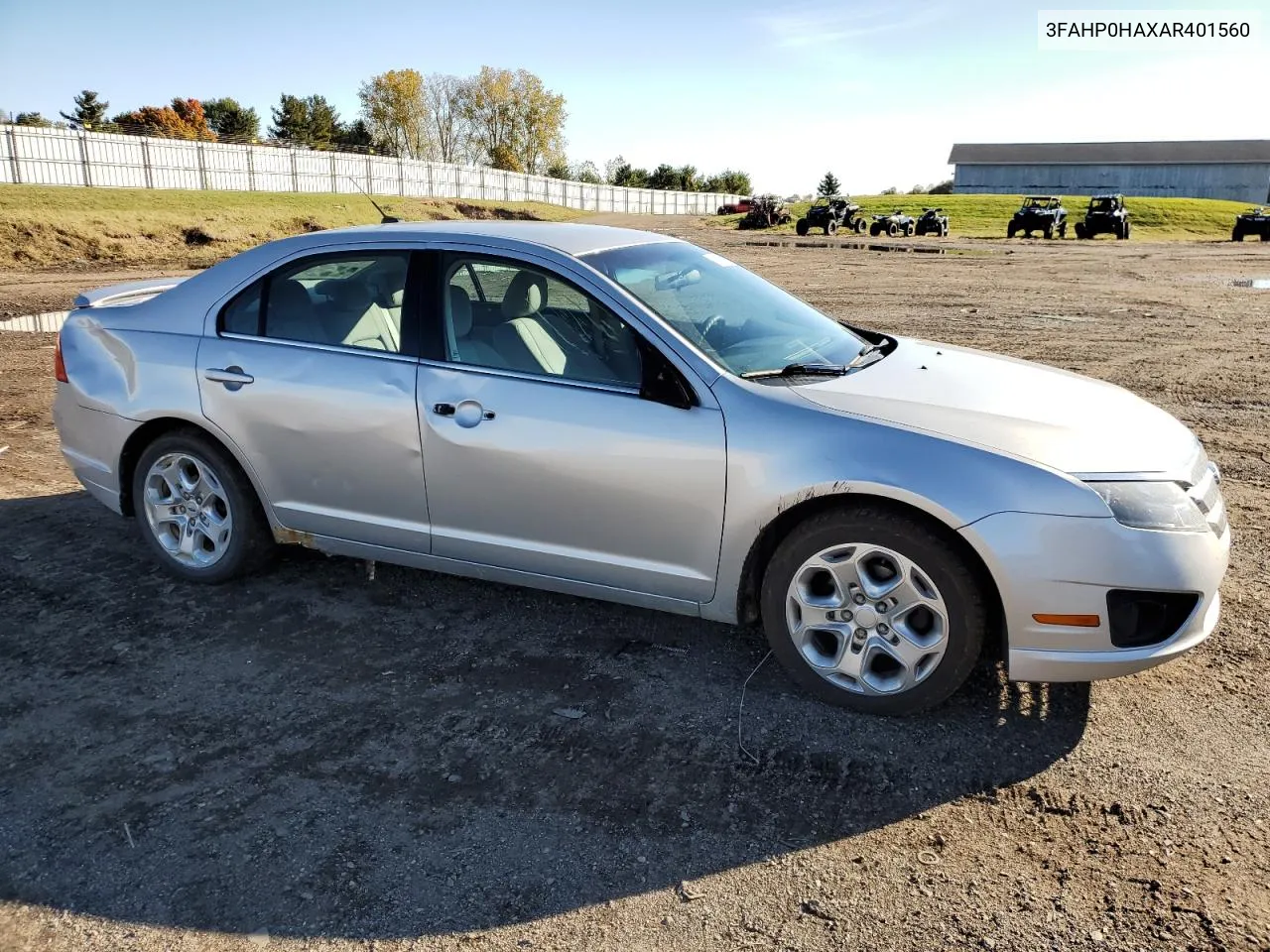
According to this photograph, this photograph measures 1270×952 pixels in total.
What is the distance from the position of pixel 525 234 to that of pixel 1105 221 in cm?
4334

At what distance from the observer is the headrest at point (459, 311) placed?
163 inches

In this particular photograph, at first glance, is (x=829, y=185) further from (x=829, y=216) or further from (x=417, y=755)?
(x=417, y=755)

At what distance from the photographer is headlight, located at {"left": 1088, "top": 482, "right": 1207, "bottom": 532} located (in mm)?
3174

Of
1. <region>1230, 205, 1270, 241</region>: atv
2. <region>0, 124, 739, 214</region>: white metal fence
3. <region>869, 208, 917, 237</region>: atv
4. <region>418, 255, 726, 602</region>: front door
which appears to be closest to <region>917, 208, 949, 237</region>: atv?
<region>869, 208, 917, 237</region>: atv

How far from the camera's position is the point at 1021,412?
3.59 meters

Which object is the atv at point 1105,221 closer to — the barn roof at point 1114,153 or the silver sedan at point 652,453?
the silver sedan at point 652,453

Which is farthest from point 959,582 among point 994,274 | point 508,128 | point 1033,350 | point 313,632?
point 508,128

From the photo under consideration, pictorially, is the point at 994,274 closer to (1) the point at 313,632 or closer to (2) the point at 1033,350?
(2) the point at 1033,350

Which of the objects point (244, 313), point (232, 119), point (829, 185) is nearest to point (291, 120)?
point (232, 119)

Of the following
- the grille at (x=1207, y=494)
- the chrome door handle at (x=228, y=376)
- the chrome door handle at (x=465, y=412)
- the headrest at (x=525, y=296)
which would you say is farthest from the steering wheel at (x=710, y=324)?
the chrome door handle at (x=228, y=376)

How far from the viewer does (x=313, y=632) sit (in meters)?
4.27

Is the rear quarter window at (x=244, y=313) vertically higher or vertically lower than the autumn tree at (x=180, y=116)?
lower

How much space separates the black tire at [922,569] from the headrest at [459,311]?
1.61 meters

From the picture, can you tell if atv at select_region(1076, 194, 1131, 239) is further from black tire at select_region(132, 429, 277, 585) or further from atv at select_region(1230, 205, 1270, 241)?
black tire at select_region(132, 429, 277, 585)
